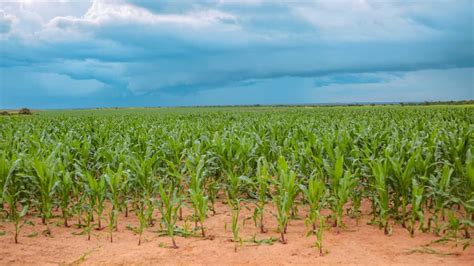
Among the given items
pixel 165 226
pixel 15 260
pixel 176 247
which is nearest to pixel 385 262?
pixel 176 247

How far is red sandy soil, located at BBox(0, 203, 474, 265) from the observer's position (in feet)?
15.7

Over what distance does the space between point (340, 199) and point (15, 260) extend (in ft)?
13.9

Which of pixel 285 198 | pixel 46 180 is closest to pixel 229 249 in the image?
pixel 285 198

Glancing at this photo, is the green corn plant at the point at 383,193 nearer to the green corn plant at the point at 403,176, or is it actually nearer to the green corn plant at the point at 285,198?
the green corn plant at the point at 403,176

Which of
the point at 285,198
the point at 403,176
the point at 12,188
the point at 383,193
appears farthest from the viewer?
the point at 12,188

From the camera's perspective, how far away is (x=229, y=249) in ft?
16.8

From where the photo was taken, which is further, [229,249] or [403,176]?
[403,176]

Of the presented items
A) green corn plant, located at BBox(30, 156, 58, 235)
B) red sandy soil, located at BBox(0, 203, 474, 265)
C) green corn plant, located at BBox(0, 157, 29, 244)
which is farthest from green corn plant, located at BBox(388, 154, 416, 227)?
green corn plant, located at BBox(0, 157, 29, 244)

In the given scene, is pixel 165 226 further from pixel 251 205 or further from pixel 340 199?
pixel 340 199

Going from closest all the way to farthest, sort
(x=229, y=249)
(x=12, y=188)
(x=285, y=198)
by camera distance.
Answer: (x=229, y=249)
(x=285, y=198)
(x=12, y=188)

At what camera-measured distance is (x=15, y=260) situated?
16.1 ft

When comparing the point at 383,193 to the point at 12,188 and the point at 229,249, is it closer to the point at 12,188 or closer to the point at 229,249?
the point at 229,249

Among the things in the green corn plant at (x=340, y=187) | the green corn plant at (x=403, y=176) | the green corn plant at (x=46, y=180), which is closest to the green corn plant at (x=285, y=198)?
the green corn plant at (x=340, y=187)

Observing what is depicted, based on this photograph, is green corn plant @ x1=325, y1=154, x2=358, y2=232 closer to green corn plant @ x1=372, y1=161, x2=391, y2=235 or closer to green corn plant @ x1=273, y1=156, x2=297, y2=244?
green corn plant @ x1=372, y1=161, x2=391, y2=235
